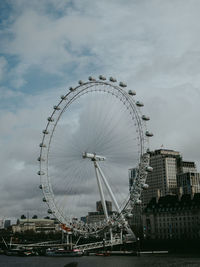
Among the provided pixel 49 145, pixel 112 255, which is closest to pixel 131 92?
pixel 49 145

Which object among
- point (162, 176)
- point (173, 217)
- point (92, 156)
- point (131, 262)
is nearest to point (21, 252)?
point (92, 156)

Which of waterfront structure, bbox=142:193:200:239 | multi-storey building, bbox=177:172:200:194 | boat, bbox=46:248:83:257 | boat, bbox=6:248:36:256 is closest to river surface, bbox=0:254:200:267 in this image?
boat, bbox=46:248:83:257

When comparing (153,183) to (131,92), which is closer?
(131,92)

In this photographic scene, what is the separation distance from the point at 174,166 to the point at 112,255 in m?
85.9

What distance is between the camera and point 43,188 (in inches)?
2258

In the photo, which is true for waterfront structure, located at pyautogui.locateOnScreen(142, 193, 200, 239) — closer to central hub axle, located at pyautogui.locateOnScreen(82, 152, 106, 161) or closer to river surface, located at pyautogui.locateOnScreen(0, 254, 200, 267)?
river surface, located at pyautogui.locateOnScreen(0, 254, 200, 267)

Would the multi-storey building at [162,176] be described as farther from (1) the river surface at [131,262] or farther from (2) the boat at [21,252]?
(1) the river surface at [131,262]

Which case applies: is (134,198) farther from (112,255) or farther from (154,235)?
(154,235)

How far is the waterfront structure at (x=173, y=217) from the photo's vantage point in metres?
89.1

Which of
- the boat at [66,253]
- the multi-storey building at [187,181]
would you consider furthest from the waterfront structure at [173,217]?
the multi-storey building at [187,181]

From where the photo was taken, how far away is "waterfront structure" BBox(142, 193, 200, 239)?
8906cm

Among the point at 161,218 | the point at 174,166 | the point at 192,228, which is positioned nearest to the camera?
the point at 192,228

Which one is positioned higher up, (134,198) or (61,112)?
(61,112)

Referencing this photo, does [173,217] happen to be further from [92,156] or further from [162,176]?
[92,156]
